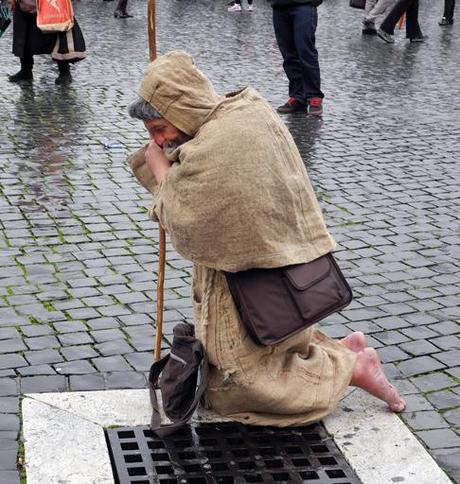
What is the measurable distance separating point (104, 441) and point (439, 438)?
3.99 ft

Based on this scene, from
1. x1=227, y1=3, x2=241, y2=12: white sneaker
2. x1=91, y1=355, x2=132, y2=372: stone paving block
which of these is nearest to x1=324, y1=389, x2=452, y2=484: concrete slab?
x1=91, y1=355, x2=132, y2=372: stone paving block

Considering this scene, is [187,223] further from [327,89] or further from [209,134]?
[327,89]

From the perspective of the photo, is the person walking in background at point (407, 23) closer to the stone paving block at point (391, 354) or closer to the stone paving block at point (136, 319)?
the stone paving block at point (136, 319)

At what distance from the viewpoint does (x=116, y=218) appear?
6.55 metres

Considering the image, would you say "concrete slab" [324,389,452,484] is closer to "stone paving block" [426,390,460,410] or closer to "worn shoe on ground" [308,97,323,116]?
"stone paving block" [426,390,460,410]

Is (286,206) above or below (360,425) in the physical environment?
above

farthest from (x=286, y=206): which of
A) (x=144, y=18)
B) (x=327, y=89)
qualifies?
(x=144, y=18)

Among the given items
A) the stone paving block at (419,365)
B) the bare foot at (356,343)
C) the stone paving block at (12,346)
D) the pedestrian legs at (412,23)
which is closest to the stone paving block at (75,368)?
the stone paving block at (12,346)

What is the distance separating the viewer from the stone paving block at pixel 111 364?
4.43 metres

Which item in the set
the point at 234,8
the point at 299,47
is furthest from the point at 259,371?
the point at 234,8

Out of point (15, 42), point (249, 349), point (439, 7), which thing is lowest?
point (439, 7)

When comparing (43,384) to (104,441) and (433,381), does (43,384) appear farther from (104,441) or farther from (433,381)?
(433,381)

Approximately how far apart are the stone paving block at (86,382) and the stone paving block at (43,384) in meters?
0.04

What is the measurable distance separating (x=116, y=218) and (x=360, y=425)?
2.92 metres
